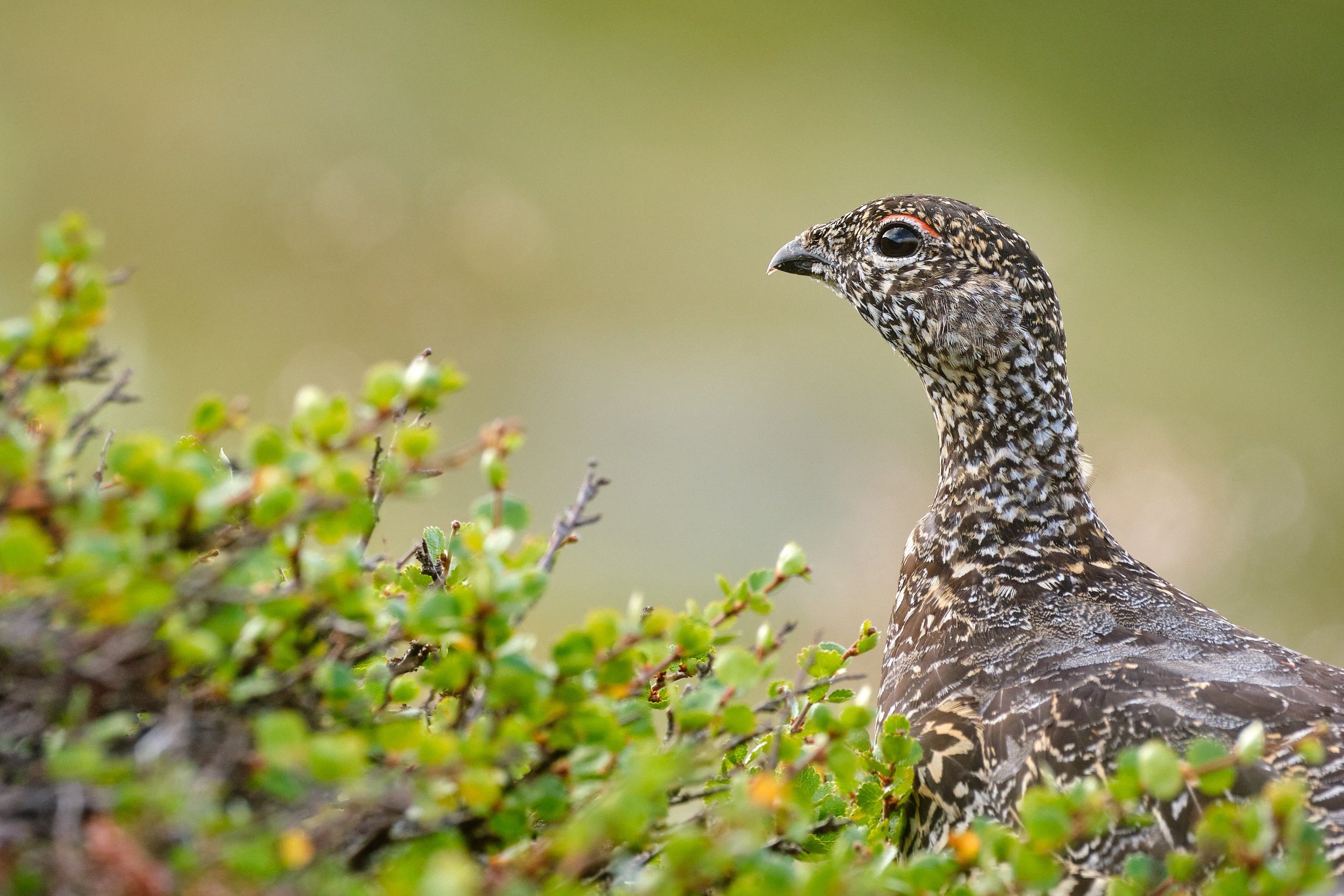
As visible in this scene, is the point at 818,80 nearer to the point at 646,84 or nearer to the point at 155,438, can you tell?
the point at 646,84

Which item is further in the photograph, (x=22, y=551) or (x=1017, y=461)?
(x=1017, y=461)

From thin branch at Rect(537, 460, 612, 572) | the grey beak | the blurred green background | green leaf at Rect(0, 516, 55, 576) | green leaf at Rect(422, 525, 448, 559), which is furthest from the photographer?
the blurred green background

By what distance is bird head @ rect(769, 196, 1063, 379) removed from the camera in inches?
139

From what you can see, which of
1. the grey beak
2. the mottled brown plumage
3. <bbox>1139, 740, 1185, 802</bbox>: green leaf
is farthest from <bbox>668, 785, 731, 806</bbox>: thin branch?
the grey beak

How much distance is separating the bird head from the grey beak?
0.74ft

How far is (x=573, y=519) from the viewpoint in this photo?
5.78 ft

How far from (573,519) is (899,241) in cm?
227

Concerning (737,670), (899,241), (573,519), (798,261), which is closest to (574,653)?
(737,670)

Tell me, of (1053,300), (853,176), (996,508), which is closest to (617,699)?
(996,508)

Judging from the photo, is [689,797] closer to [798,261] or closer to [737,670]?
[737,670]

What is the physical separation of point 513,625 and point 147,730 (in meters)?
0.48

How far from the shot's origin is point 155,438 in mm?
1232

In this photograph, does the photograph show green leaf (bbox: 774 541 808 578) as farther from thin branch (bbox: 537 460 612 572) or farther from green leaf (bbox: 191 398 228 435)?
green leaf (bbox: 191 398 228 435)

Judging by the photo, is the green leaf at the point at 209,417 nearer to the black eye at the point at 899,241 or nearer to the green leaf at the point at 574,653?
the green leaf at the point at 574,653
